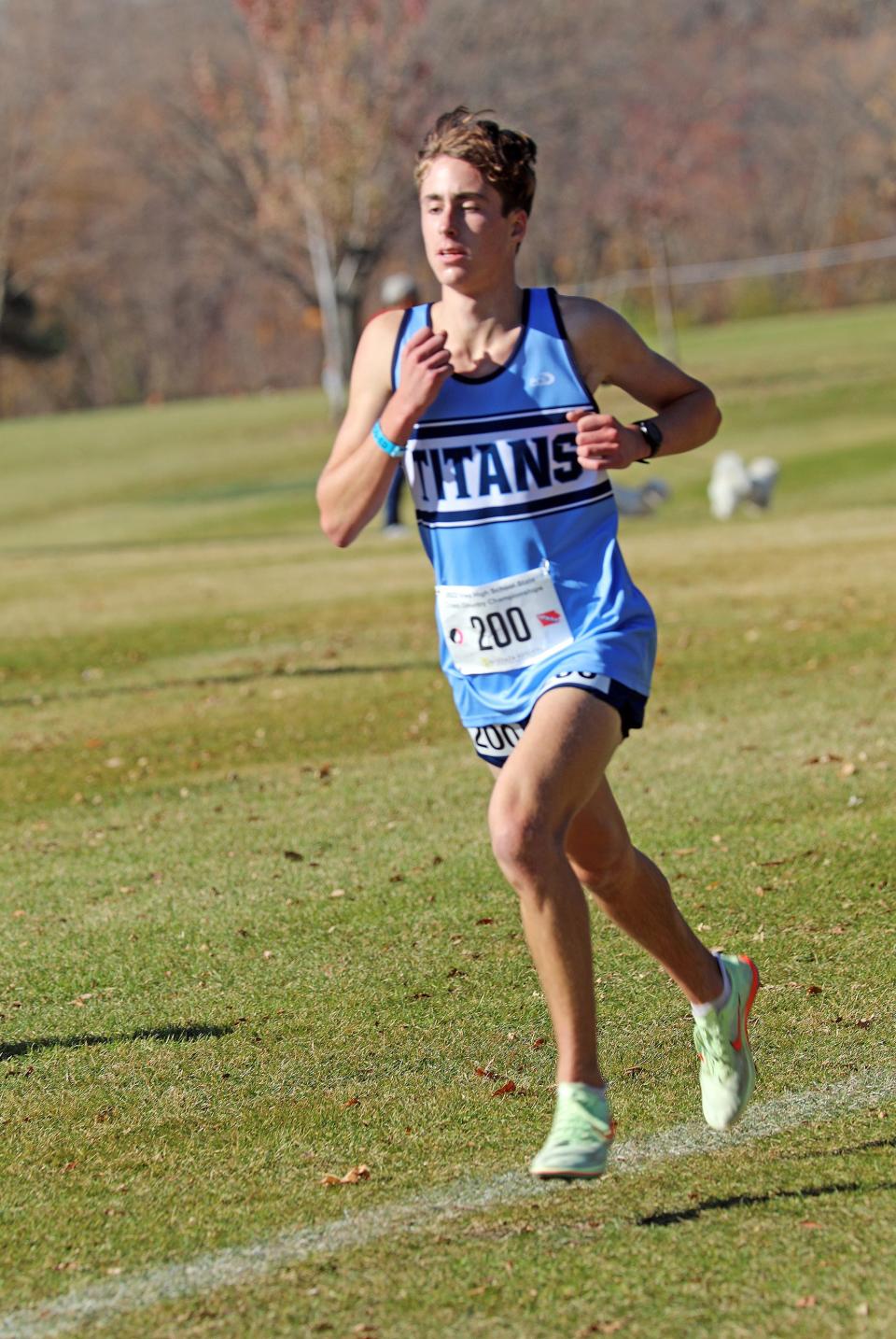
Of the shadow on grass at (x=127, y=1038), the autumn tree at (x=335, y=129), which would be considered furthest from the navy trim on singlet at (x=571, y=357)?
the autumn tree at (x=335, y=129)

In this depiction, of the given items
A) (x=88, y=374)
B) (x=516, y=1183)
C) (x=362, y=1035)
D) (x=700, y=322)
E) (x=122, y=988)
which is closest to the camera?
(x=516, y=1183)

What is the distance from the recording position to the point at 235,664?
43.6 ft

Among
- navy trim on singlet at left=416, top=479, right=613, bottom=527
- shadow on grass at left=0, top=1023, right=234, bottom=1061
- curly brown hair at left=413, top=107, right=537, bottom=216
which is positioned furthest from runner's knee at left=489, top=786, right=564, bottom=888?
shadow on grass at left=0, top=1023, right=234, bottom=1061

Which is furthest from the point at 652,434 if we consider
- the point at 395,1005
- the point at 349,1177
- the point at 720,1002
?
the point at 395,1005

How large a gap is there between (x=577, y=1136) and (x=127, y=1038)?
189cm

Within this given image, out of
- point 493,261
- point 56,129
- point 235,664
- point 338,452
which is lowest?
point 235,664

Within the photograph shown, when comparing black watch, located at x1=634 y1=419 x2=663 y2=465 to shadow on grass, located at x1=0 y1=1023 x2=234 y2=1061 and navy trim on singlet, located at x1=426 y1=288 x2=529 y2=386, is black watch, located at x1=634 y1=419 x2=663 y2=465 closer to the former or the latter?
navy trim on singlet, located at x1=426 y1=288 x2=529 y2=386

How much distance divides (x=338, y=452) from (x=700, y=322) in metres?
61.6

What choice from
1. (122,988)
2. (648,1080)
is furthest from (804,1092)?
(122,988)

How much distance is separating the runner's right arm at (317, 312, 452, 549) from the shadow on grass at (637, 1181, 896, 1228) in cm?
158

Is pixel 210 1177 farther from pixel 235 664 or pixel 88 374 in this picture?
pixel 88 374

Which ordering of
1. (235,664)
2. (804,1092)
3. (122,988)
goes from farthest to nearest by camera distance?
(235,664)
(122,988)
(804,1092)

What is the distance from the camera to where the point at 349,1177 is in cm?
403

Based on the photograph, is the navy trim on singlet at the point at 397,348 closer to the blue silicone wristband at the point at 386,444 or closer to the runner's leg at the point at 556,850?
the blue silicone wristband at the point at 386,444
